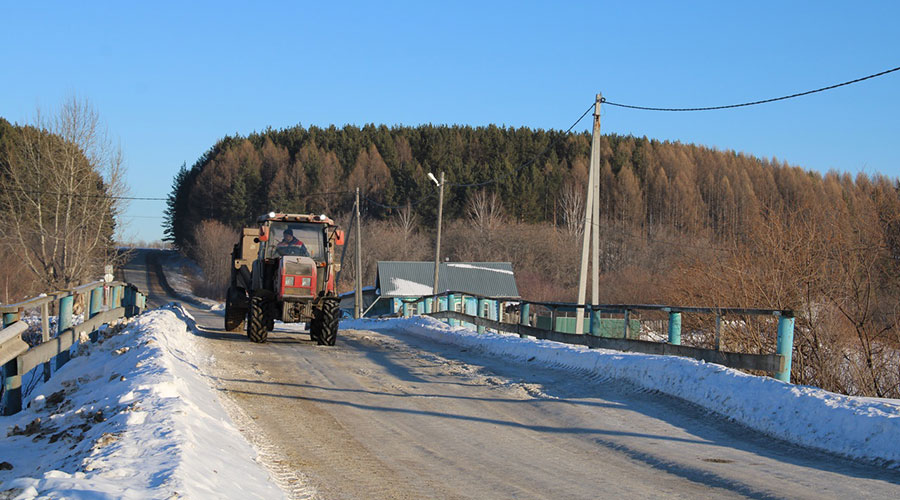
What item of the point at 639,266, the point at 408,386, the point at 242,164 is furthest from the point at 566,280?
the point at 408,386

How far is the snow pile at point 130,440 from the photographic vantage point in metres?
4.91

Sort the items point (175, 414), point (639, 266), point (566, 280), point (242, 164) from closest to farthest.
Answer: point (175, 414) < point (639, 266) < point (566, 280) < point (242, 164)

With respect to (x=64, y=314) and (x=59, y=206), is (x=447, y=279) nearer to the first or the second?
(x=59, y=206)

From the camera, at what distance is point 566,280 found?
3093 inches

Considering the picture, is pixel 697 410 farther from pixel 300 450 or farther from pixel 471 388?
pixel 300 450

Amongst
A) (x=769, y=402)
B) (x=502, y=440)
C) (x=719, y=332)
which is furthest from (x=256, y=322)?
(x=769, y=402)

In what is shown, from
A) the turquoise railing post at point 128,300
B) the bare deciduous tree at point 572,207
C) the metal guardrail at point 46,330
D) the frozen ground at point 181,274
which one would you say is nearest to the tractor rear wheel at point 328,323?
the metal guardrail at point 46,330

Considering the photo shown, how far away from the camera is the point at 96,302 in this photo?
14.2 meters

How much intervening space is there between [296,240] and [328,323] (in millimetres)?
2281

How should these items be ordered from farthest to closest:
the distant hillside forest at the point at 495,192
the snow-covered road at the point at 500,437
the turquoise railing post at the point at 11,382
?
the distant hillside forest at the point at 495,192
the turquoise railing post at the point at 11,382
the snow-covered road at the point at 500,437

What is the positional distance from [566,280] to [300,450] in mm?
72696

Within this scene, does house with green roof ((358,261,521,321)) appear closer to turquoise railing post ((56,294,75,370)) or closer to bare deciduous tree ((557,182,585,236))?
bare deciduous tree ((557,182,585,236))

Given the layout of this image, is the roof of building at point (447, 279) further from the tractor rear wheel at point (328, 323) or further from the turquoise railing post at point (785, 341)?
the turquoise railing post at point (785, 341)

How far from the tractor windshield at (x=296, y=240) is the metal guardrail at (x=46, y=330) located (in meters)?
3.44
